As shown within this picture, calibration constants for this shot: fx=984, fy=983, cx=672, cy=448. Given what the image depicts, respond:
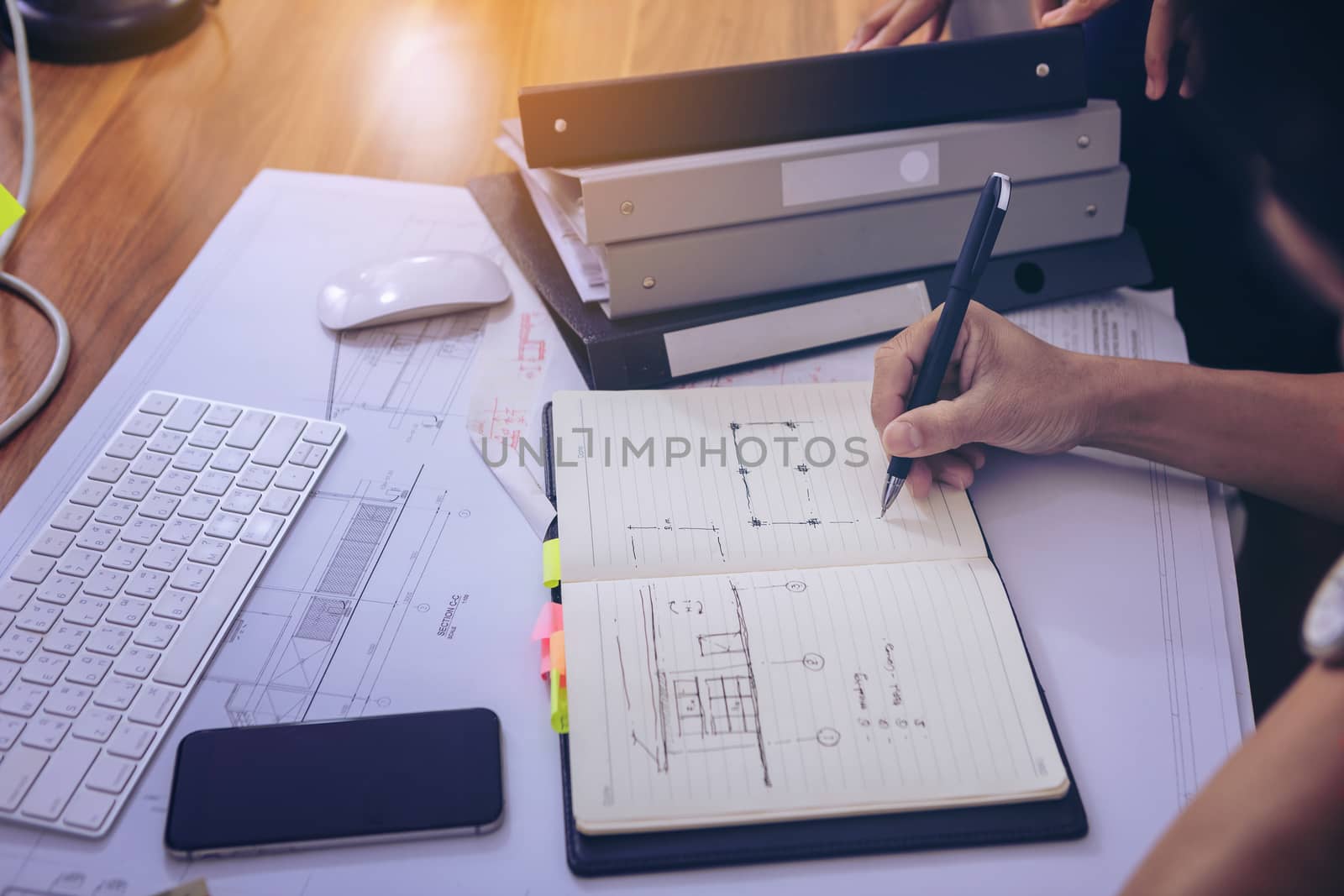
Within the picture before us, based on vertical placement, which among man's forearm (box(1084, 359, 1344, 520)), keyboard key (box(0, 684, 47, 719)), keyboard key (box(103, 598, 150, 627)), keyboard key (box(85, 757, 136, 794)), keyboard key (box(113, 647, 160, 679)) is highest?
keyboard key (box(0, 684, 47, 719))

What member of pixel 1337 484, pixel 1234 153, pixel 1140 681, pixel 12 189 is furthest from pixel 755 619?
pixel 12 189

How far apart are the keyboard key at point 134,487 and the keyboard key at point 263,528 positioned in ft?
0.25

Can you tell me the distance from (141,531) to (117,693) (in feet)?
0.38

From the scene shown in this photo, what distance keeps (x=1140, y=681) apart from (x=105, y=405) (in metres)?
0.72

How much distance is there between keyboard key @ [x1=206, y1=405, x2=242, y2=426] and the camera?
69cm

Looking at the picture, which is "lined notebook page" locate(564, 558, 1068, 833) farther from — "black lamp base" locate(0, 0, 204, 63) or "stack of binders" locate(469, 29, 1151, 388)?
"black lamp base" locate(0, 0, 204, 63)

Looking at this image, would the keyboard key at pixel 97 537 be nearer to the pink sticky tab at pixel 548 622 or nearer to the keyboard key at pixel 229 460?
the keyboard key at pixel 229 460

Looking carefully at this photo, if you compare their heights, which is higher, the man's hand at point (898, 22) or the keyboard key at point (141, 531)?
the man's hand at point (898, 22)

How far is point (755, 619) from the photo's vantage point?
576mm

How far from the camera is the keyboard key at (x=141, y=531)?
624 mm

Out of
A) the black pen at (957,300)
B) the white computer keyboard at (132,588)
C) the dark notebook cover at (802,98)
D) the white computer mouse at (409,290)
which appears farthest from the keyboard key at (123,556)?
the black pen at (957,300)

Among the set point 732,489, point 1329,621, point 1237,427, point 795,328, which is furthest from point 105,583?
point 1237,427

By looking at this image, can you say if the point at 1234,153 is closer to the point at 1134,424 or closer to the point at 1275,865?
the point at 1134,424

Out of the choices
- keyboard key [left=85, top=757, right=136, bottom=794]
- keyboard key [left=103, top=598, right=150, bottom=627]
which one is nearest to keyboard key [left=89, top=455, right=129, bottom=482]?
keyboard key [left=103, top=598, right=150, bottom=627]
